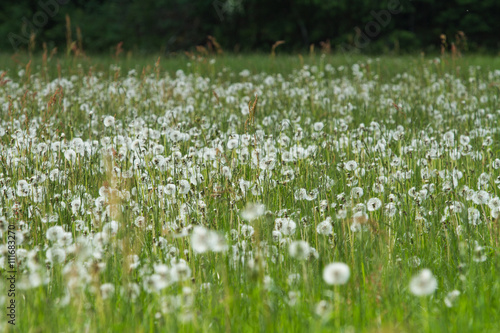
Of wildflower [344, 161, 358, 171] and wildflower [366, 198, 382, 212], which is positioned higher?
wildflower [344, 161, 358, 171]

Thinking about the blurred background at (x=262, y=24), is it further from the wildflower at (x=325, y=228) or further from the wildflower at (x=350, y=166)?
the wildflower at (x=325, y=228)

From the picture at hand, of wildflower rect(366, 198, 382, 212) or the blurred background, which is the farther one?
the blurred background

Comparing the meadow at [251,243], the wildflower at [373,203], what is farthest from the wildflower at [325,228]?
the wildflower at [373,203]

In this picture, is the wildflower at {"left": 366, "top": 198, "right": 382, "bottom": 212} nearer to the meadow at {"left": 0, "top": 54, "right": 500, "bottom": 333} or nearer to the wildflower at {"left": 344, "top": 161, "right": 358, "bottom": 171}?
the meadow at {"left": 0, "top": 54, "right": 500, "bottom": 333}

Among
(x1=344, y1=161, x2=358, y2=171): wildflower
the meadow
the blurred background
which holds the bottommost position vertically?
the meadow

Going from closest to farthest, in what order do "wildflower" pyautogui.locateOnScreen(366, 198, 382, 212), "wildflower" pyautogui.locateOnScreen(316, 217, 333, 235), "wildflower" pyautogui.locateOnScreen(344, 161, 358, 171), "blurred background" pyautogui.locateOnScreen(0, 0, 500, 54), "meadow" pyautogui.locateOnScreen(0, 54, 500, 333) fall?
"meadow" pyautogui.locateOnScreen(0, 54, 500, 333), "wildflower" pyautogui.locateOnScreen(316, 217, 333, 235), "wildflower" pyautogui.locateOnScreen(366, 198, 382, 212), "wildflower" pyautogui.locateOnScreen(344, 161, 358, 171), "blurred background" pyautogui.locateOnScreen(0, 0, 500, 54)

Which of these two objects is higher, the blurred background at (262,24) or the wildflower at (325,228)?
the blurred background at (262,24)

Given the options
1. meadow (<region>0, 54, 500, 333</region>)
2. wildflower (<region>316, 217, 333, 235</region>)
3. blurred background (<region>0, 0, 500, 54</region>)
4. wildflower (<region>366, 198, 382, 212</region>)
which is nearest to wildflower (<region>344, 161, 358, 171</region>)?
meadow (<region>0, 54, 500, 333</region>)

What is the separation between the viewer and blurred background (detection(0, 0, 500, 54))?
23.8 meters

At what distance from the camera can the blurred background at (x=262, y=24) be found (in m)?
23.8

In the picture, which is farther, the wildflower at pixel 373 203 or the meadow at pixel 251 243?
the wildflower at pixel 373 203

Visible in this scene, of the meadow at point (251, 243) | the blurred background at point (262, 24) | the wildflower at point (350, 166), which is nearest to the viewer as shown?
the meadow at point (251, 243)

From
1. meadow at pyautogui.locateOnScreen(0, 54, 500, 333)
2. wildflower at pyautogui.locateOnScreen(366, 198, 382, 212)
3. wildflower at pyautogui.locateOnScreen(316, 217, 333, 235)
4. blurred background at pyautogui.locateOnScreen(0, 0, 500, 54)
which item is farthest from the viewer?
blurred background at pyautogui.locateOnScreen(0, 0, 500, 54)

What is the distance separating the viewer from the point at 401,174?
341 centimetres
